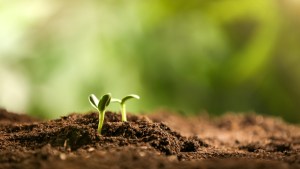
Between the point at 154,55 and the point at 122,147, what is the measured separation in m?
2.87

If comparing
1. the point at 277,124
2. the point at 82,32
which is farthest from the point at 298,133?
the point at 82,32

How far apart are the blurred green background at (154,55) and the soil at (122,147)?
74.6 inches

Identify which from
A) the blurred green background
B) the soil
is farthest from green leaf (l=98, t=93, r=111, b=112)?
the blurred green background

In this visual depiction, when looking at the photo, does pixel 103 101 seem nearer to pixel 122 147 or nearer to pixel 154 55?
pixel 122 147

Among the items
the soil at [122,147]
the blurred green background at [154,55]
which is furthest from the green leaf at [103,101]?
the blurred green background at [154,55]

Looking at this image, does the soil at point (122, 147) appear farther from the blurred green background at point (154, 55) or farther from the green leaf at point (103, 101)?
the blurred green background at point (154, 55)

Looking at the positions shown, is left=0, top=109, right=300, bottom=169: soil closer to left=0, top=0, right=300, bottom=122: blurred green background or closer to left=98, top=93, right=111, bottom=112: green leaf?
left=98, top=93, right=111, bottom=112: green leaf

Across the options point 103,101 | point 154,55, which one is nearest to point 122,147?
point 103,101

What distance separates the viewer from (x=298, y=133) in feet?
6.76

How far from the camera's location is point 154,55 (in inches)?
156

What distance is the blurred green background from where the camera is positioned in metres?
3.79

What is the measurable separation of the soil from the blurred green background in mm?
1895

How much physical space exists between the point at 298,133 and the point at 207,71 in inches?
77.4

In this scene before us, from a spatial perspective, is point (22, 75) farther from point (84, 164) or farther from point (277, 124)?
point (84, 164)
